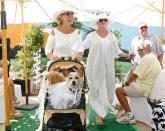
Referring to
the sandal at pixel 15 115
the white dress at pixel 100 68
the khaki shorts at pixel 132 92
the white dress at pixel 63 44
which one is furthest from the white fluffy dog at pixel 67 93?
the sandal at pixel 15 115

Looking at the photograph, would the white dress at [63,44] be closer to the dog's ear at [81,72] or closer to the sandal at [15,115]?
the dog's ear at [81,72]

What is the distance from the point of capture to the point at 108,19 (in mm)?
5887

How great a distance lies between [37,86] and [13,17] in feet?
5.44

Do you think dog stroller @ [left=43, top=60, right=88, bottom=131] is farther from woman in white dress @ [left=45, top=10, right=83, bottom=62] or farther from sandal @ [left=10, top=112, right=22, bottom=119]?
sandal @ [left=10, top=112, right=22, bottom=119]

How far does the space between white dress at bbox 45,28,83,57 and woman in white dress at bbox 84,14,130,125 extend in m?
0.53

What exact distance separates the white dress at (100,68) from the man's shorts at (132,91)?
0.90 feet

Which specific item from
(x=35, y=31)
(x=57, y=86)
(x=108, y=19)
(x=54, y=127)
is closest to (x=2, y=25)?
(x=57, y=86)

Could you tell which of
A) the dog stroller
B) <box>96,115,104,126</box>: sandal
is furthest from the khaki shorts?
the dog stroller

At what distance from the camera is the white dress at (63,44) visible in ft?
17.5

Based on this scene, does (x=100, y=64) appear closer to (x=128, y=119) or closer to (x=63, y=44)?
(x=63, y=44)

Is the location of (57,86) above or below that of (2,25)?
below

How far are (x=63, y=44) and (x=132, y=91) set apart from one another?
134 cm

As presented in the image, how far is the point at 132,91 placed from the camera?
5.79 meters

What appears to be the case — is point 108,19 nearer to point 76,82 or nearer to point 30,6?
point 76,82
